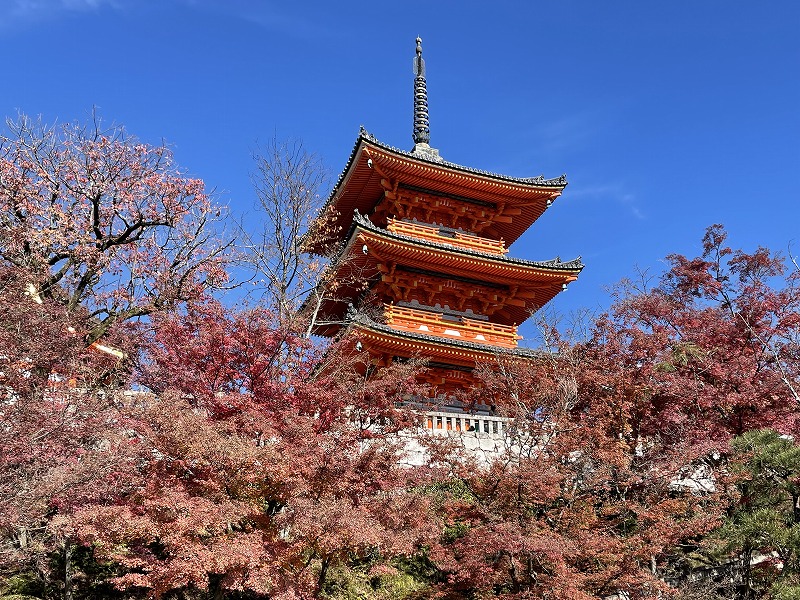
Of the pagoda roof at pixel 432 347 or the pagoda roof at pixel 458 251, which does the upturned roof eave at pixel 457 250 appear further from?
the pagoda roof at pixel 432 347

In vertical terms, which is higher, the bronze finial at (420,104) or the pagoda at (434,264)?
the bronze finial at (420,104)

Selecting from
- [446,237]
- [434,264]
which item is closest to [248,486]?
[434,264]

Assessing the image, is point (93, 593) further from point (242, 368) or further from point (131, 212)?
point (131, 212)

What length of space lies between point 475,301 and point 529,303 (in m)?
2.22

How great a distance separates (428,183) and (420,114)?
23.6 ft

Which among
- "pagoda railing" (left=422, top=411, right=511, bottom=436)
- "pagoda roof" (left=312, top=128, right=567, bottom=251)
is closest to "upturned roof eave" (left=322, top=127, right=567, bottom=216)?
"pagoda roof" (left=312, top=128, right=567, bottom=251)

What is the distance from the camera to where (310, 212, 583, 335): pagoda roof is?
790 inches

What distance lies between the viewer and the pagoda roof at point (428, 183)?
21719 millimetres

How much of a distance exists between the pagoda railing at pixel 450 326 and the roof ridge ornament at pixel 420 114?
23.7ft

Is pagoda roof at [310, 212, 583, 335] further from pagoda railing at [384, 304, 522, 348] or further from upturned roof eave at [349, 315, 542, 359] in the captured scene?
upturned roof eave at [349, 315, 542, 359]

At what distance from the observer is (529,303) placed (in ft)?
75.3

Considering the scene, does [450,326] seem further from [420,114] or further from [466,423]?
[420,114]

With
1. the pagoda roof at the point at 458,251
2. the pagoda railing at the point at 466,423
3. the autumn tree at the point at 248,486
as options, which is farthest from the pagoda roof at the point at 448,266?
the autumn tree at the point at 248,486

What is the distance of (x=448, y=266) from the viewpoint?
69.3ft
